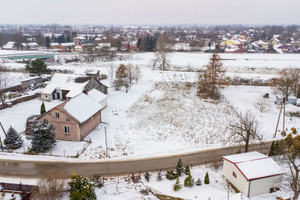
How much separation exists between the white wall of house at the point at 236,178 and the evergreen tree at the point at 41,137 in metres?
19.0

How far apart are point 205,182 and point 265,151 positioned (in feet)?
35.7

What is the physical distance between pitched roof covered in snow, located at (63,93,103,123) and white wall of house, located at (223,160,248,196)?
55.9 feet

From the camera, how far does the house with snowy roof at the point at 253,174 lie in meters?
20.5

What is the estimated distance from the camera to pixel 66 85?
42.3m

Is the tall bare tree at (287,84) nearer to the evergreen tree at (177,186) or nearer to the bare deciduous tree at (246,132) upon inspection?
the bare deciduous tree at (246,132)

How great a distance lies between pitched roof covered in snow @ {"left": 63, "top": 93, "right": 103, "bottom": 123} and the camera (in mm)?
29562

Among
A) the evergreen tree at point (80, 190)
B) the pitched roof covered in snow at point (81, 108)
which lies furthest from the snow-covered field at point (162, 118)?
the evergreen tree at point (80, 190)

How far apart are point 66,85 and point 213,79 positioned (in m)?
26.1

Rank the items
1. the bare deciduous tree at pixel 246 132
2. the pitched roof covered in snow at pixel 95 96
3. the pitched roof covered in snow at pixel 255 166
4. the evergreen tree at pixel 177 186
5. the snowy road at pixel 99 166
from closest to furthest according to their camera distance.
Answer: the pitched roof covered in snow at pixel 255 166 < the evergreen tree at pixel 177 186 < the snowy road at pixel 99 166 < the bare deciduous tree at pixel 246 132 < the pitched roof covered in snow at pixel 95 96

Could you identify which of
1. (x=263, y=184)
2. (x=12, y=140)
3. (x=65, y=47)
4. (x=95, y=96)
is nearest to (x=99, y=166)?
(x=12, y=140)

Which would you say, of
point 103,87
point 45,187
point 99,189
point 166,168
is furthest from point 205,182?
point 103,87

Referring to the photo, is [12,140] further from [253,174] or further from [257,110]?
[257,110]

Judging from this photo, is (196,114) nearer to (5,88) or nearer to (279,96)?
(279,96)

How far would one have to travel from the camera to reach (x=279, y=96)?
1716 inches
